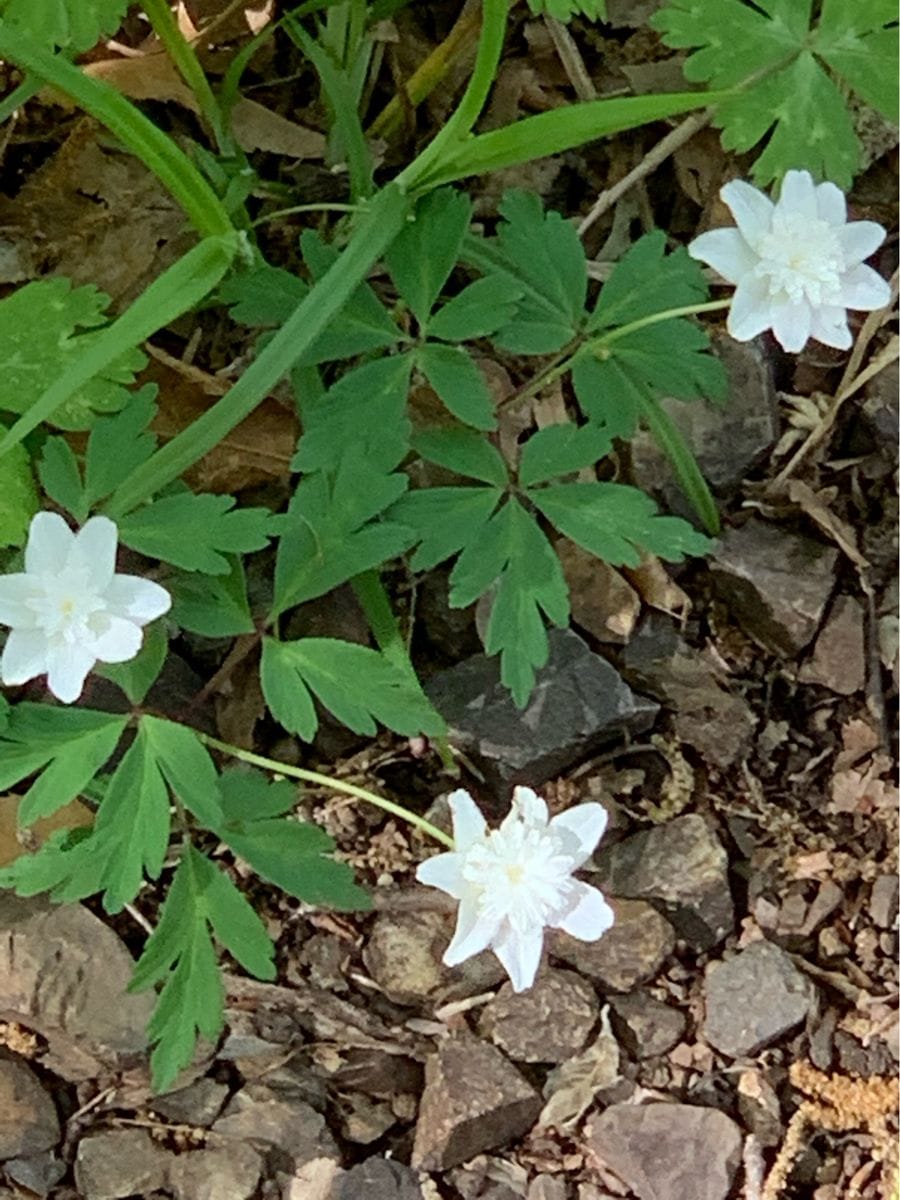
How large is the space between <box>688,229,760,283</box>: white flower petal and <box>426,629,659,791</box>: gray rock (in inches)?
18.3

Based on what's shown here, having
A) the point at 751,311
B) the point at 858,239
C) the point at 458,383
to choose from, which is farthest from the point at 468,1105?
the point at 858,239

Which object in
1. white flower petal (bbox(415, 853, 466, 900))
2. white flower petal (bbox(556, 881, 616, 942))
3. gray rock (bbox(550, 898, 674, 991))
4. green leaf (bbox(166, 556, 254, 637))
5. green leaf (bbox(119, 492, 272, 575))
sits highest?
green leaf (bbox(119, 492, 272, 575))

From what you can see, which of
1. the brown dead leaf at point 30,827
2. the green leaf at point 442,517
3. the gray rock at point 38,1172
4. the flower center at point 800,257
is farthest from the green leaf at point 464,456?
the gray rock at point 38,1172

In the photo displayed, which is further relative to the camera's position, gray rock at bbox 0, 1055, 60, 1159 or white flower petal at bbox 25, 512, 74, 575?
gray rock at bbox 0, 1055, 60, 1159

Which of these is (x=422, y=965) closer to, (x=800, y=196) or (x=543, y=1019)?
(x=543, y=1019)

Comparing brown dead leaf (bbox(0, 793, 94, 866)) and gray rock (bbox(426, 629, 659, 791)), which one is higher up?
gray rock (bbox(426, 629, 659, 791))

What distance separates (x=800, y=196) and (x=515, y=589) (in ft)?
1.56

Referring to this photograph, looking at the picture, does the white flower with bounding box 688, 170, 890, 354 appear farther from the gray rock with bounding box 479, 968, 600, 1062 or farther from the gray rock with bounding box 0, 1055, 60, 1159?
the gray rock with bounding box 0, 1055, 60, 1159

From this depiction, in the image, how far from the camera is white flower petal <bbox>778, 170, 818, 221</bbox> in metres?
1.37

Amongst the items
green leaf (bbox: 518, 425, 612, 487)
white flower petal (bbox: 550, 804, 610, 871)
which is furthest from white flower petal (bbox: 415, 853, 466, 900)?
green leaf (bbox: 518, 425, 612, 487)

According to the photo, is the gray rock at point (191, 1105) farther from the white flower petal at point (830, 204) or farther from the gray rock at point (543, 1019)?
the white flower petal at point (830, 204)

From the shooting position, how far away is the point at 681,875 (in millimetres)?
1579

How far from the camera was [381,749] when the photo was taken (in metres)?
1.63

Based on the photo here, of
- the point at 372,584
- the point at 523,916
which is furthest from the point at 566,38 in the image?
the point at 523,916
